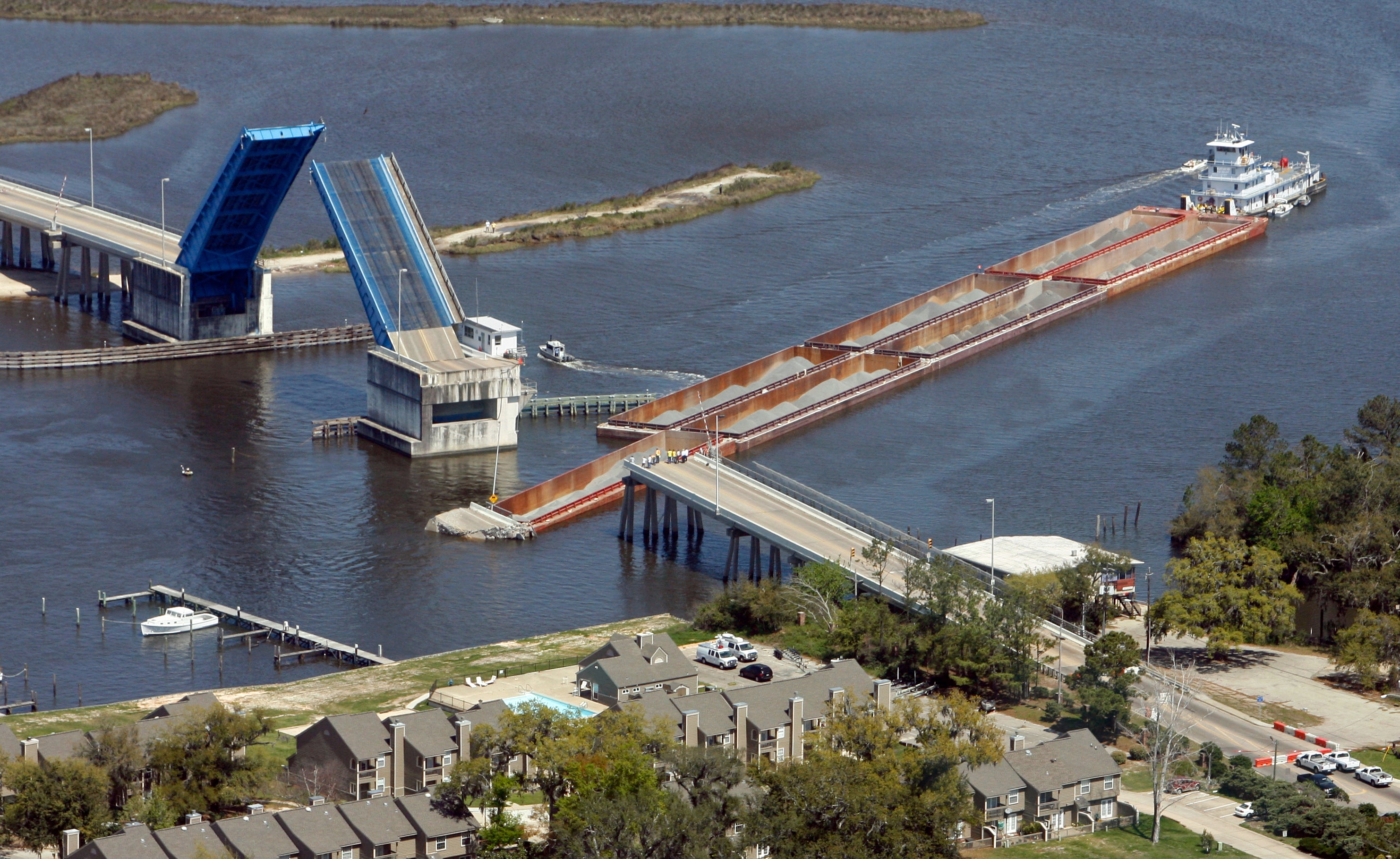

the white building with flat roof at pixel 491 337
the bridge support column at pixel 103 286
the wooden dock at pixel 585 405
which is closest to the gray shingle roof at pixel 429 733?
the white building with flat roof at pixel 491 337

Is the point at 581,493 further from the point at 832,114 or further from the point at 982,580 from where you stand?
the point at 832,114

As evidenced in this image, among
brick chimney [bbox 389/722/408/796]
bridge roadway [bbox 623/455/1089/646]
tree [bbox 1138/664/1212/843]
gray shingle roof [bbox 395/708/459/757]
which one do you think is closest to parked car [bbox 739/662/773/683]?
bridge roadway [bbox 623/455/1089/646]

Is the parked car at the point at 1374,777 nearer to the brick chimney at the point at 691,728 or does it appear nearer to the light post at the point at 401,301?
the brick chimney at the point at 691,728

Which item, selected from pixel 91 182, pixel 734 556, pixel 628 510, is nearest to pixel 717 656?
pixel 734 556

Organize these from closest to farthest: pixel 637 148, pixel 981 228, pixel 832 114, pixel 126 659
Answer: pixel 126 659, pixel 981 228, pixel 637 148, pixel 832 114

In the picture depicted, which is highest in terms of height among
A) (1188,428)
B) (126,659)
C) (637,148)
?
(637,148)

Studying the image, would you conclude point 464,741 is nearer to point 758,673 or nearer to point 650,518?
point 758,673

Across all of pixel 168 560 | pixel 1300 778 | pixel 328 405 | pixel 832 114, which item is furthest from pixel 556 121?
pixel 1300 778
